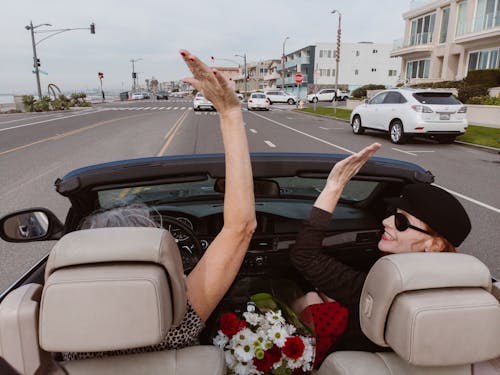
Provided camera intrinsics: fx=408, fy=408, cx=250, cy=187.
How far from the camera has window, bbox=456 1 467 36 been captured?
34656mm

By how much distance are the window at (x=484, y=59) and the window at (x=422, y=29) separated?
260 inches

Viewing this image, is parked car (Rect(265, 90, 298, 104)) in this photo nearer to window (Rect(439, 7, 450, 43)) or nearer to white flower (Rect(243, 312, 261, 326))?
window (Rect(439, 7, 450, 43))

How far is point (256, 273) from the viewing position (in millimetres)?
3051

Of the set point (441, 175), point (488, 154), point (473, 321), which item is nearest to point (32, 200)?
point (473, 321)

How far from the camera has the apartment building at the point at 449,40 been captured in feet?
103

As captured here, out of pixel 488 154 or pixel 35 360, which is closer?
pixel 35 360

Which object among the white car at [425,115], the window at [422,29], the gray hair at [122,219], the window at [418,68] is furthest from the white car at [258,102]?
the gray hair at [122,219]

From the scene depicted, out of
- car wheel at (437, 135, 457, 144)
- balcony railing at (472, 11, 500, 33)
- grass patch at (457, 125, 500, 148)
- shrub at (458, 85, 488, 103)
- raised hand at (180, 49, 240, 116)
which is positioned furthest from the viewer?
balcony railing at (472, 11, 500, 33)

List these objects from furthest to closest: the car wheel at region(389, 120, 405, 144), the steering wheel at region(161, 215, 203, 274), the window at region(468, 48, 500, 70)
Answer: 1. the window at region(468, 48, 500, 70)
2. the car wheel at region(389, 120, 405, 144)
3. the steering wheel at region(161, 215, 203, 274)

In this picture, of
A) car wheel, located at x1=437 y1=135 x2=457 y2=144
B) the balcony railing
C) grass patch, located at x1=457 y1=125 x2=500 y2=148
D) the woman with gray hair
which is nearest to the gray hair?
the woman with gray hair

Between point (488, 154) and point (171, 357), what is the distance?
1460 centimetres

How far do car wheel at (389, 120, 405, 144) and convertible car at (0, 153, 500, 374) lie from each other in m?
12.4

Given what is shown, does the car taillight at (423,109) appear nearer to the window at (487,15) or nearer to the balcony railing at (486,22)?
the balcony railing at (486,22)

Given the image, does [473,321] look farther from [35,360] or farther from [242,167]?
[35,360]
